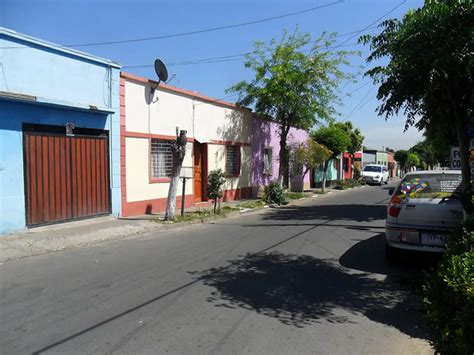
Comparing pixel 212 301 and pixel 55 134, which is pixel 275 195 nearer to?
pixel 55 134

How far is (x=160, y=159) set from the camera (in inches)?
544

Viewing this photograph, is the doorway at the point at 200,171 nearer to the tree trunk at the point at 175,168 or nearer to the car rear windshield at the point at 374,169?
the tree trunk at the point at 175,168

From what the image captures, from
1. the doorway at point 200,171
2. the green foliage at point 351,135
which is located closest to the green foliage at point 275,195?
the doorway at point 200,171

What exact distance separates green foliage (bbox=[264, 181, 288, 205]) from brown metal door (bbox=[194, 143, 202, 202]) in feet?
10.0

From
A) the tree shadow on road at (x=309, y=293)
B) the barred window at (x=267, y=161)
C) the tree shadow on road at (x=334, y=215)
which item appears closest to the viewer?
the tree shadow on road at (x=309, y=293)

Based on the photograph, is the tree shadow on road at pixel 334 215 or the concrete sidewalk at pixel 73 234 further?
the tree shadow on road at pixel 334 215

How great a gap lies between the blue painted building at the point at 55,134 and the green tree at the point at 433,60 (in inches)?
289

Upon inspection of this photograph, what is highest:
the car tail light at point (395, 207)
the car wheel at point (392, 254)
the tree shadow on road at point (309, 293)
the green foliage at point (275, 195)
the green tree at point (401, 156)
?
the green tree at point (401, 156)

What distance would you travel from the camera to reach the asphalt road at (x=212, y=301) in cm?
386

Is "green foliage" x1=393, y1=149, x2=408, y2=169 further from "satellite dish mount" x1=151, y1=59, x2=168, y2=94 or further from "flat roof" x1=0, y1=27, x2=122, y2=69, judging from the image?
"flat roof" x1=0, y1=27, x2=122, y2=69

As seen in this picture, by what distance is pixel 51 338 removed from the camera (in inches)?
154

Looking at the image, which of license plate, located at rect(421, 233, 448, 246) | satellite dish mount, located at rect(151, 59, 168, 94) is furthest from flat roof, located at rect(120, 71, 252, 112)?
license plate, located at rect(421, 233, 448, 246)

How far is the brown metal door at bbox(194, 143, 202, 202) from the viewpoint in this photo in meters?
16.0

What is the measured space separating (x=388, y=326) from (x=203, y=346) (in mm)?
1978
